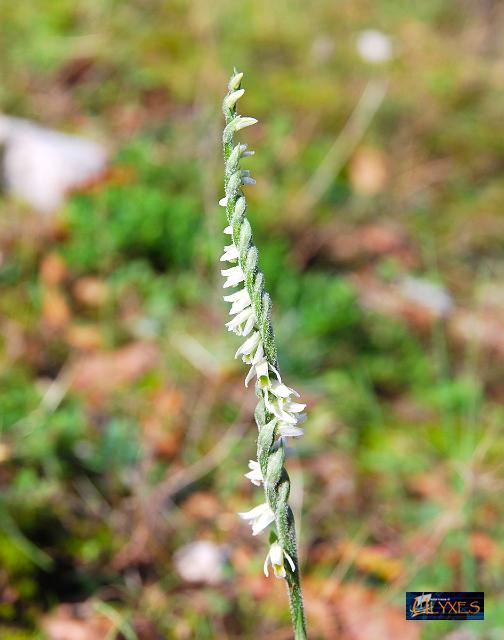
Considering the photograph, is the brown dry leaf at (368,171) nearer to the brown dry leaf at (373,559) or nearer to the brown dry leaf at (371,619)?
the brown dry leaf at (373,559)

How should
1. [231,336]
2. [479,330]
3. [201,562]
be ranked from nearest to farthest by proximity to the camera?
[201,562], [231,336], [479,330]

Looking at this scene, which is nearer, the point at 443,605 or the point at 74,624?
the point at 443,605

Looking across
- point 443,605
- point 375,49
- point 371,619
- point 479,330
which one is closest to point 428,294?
point 479,330

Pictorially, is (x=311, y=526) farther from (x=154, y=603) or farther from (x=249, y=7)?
(x=249, y=7)

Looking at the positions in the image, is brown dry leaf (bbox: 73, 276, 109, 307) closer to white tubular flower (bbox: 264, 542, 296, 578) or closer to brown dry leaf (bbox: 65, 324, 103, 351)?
brown dry leaf (bbox: 65, 324, 103, 351)

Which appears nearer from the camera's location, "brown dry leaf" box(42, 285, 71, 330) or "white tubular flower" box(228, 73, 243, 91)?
"white tubular flower" box(228, 73, 243, 91)

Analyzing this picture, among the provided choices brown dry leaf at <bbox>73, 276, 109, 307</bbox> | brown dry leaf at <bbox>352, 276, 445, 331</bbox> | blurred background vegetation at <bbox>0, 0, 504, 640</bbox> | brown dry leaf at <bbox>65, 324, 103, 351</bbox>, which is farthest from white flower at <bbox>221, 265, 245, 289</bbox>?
brown dry leaf at <bbox>352, 276, 445, 331</bbox>

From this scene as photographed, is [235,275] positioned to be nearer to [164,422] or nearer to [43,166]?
[164,422]
